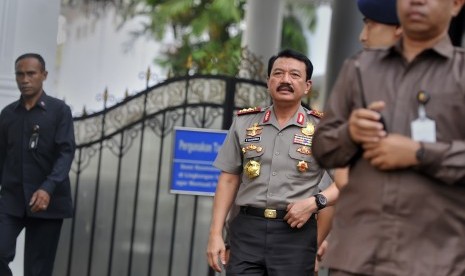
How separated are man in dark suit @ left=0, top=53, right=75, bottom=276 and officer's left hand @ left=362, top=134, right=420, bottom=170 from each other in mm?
4250

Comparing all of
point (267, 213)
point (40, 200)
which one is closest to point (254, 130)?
point (267, 213)

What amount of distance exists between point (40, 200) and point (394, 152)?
4143 millimetres

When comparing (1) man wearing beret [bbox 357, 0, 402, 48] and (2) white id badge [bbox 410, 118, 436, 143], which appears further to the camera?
(1) man wearing beret [bbox 357, 0, 402, 48]

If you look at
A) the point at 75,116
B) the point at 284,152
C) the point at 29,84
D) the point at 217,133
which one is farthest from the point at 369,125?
the point at 75,116

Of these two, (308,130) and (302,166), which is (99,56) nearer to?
(308,130)

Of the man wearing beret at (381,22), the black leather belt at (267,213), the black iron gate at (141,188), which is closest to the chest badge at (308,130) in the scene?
the black leather belt at (267,213)

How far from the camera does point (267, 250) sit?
531cm

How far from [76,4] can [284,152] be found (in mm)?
20701

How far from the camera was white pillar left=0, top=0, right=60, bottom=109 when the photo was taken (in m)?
8.34

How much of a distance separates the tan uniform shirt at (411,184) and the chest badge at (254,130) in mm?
2159

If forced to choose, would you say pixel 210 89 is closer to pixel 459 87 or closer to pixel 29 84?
pixel 29 84

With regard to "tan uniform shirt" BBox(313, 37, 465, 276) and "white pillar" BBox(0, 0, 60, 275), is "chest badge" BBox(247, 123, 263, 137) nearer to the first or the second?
"tan uniform shirt" BBox(313, 37, 465, 276)

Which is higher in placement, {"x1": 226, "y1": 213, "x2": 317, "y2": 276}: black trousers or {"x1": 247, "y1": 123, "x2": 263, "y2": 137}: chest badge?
{"x1": 247, "y1": 123, "x2": 263, "y2": 137}: chest badge

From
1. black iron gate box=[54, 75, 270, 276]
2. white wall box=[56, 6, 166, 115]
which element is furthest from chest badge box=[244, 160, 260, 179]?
white wall box=[56, 6, 166, 115]
